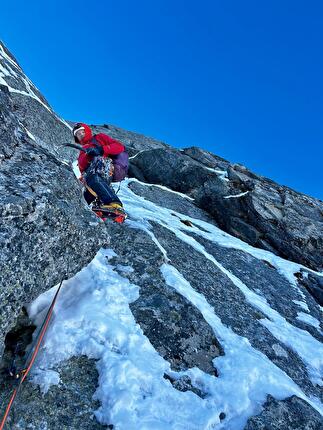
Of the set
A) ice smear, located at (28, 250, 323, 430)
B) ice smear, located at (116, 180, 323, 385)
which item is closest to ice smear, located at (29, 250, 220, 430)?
ice smear, located at (28, 250, 323, 430)

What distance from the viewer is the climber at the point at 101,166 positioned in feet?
37.3

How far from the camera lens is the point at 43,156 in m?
7.66

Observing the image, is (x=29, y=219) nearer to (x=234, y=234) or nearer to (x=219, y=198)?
(x=234, y=234)

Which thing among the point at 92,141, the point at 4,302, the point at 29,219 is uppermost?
the point at 92,141

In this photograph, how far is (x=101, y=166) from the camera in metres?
11.8

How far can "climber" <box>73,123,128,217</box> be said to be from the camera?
11.4 meters

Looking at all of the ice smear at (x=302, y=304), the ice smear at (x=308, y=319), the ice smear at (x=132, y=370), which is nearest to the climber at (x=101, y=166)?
the ice smear at (x=132, y=370)

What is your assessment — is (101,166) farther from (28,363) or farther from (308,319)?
(308,319)

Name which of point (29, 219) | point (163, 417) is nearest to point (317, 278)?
point (163, 417)

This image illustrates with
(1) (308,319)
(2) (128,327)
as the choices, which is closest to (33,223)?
(2) (128,327)

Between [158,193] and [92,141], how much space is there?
10.3 meters

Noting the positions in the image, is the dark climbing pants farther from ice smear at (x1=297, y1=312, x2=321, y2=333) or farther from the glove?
ice smear at (x1=297, y1=312, x2=321, y2=333)

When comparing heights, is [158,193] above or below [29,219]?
above

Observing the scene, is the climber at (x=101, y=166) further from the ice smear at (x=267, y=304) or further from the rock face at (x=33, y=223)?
the rock face at (x=33, y=223)
